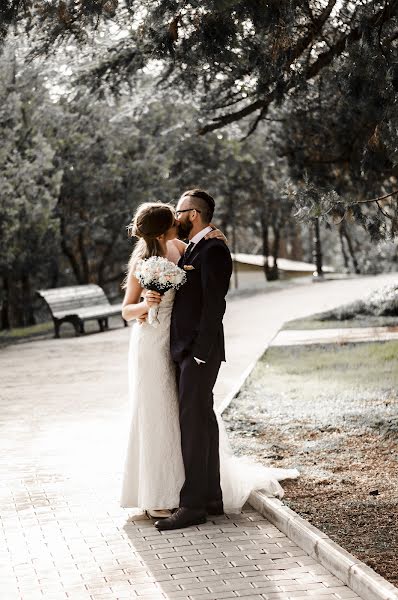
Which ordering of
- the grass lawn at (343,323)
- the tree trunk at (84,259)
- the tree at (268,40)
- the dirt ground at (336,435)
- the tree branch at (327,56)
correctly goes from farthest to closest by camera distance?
1. the tree trunk at (84,259)
2. the grass lawn at (343,323)
3. the tree branch at (327,56)
4. the tree at (268,40)
5. the dirt ground at (336,435)

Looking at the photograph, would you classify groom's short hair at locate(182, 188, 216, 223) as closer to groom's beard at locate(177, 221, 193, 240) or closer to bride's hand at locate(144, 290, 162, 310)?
groom's beard at locate(177, 221, 193, 240)

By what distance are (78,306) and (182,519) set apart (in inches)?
699

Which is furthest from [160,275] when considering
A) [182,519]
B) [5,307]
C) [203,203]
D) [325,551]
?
[5,307]

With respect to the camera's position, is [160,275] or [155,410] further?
[155,410]

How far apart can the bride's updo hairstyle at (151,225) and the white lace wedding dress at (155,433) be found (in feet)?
1.07

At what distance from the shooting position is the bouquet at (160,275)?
757 centimetres

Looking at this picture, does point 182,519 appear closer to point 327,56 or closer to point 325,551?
point 325,551

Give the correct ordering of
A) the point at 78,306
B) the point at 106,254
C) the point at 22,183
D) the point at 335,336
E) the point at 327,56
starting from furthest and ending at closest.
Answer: the point at 106,254, the point at 78,306, the point at 22,183, the point at 335,336, the point at 327,56

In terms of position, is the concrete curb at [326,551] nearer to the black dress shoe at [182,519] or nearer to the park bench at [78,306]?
the black dress shoe at [182,519]

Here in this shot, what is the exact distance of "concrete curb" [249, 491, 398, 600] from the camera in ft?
19.1

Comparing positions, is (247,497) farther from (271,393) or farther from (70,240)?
(70,240)

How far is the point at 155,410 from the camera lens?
784 cm

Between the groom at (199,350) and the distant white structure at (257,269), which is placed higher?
the groom at (199,350)

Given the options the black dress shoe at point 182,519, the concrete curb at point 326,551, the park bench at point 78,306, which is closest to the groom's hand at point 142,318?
the black dress shoe at point 182,519
